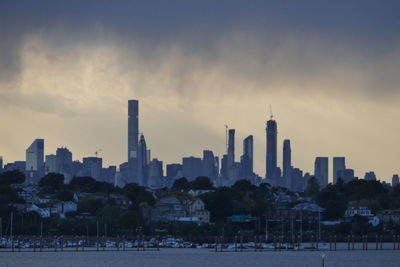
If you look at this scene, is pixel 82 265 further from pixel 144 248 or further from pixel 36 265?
pixel 144 248

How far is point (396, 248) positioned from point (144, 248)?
37449mm

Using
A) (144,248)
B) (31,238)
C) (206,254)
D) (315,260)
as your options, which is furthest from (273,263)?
(31,238)

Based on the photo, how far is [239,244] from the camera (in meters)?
195

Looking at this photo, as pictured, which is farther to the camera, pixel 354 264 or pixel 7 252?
pixel 7 252

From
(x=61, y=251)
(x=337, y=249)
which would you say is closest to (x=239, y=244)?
(x=337, y=249)

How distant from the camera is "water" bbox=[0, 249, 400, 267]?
A: 157m

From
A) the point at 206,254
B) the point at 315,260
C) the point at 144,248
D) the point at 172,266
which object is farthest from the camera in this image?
the point at 144,248

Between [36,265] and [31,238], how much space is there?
43.6 meters

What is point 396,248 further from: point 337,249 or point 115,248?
point 115,248

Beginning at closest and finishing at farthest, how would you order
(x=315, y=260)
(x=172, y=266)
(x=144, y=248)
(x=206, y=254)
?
1. (x=172, y=266)
2. (x=315, y=260)
3. (x=206, y=254)
4. (x=144, y=248)

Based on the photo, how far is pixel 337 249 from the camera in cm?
19688

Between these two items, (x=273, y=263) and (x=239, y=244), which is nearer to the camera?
(x=273, y=263)

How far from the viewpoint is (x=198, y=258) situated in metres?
168

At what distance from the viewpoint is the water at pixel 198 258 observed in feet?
515
